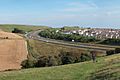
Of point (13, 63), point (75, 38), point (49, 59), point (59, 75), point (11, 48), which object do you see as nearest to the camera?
point (59, 75)

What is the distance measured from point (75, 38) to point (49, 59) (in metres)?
59.9

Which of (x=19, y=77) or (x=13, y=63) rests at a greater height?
(x=19, y=77)

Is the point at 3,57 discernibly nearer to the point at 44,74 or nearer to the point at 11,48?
the point at 11,48

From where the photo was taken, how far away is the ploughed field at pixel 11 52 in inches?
2126

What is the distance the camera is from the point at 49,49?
76938 millimetres

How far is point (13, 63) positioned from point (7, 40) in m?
27.0

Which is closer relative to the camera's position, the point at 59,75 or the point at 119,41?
the point at 59,75

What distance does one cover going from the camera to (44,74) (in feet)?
74.0

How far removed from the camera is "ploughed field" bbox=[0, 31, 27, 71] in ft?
177

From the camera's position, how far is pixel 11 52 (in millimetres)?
67562

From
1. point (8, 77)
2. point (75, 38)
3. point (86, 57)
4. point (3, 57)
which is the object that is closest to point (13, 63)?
point (3, 57)

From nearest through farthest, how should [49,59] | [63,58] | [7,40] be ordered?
[49,59]
[63,58]
[7,40]

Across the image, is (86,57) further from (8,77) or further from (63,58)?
(8,77)

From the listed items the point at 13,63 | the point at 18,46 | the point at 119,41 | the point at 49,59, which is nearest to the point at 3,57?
the point at 13,63
